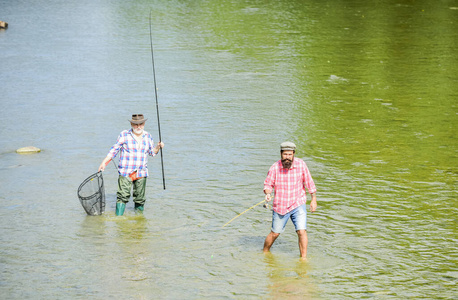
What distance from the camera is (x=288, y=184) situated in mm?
8180

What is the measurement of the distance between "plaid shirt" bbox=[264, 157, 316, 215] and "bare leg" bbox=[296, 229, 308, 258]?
0.33 m

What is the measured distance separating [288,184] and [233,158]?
15.7 ft

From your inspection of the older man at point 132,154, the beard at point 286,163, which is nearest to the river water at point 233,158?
the older man at point 132,154

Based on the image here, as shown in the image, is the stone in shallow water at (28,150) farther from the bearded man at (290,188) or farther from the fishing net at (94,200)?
the bearded man at (290,188)

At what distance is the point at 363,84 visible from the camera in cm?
1862

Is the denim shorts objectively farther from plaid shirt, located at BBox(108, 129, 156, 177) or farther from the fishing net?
the fishing net

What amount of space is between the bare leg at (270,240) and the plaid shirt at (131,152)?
220 centimetres

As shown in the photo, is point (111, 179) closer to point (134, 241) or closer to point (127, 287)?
point (134, 241)

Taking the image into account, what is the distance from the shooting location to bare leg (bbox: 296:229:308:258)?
8312 millimetres

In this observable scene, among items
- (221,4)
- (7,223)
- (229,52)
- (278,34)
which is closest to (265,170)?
(7,223)

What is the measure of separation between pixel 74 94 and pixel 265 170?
8.05 m

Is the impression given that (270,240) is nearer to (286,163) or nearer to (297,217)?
(297,217)

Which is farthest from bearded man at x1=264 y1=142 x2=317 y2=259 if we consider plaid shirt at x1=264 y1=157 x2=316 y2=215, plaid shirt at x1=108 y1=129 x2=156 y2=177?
plaid shirt at x1=108 y1=129 x2=156 y2=177

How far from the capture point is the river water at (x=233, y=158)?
27.1 feet
